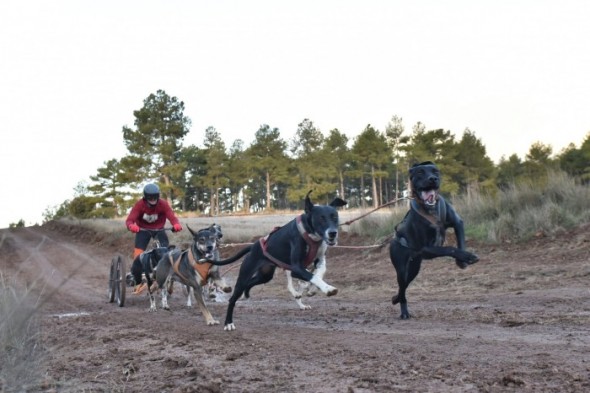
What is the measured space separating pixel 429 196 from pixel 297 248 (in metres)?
1.71

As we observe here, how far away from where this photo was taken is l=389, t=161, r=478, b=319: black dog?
7.20m

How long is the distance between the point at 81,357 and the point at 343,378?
311 centimetres

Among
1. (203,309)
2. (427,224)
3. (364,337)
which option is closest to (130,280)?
(203,309)

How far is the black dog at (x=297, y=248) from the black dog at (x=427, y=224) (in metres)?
0.93

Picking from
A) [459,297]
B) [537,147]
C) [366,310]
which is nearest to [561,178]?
[459,297]

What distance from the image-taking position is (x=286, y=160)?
254 feet

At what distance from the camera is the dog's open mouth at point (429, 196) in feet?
23.8

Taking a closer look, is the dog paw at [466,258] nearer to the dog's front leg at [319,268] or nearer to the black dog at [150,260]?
the dog's front leg at [319,268]

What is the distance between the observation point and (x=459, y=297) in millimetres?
10156

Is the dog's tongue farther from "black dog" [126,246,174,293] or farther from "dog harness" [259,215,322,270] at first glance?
"black dog" [126,246,174,293]

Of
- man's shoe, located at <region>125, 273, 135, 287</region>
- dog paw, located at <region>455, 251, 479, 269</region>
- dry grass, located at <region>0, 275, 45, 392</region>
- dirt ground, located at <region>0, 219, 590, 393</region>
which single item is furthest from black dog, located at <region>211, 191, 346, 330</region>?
man's shoe, located at <region>125, 273, 135, 287</region>

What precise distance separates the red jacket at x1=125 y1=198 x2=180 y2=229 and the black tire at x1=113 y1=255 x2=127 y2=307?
107 cm

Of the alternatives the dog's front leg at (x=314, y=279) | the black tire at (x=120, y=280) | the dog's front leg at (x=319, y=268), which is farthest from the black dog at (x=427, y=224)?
the black tire at (x=120, y=280)

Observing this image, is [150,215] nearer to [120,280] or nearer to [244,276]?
[120,280]
